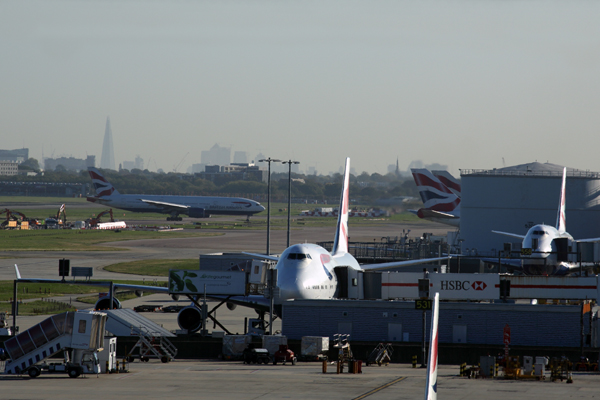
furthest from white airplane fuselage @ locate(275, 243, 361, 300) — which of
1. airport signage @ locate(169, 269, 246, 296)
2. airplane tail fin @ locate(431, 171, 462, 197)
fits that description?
airplane tail fin @ locate(431, 171, 462, 197)

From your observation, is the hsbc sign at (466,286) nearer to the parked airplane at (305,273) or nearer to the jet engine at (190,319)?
the parked airplane at (305,273)

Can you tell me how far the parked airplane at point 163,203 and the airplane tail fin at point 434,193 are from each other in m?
88.6

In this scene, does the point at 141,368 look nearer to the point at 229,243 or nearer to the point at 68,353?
the point at 68,353

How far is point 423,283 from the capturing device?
38.8 metres

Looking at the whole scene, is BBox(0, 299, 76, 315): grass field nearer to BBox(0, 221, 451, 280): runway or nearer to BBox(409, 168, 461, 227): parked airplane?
BBox(0, 221, 451, 280): runway

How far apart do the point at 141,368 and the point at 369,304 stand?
13563mm

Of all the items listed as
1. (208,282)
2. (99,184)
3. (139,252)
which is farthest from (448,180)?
(99,184)

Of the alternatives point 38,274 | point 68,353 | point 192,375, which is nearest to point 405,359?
point 192,375

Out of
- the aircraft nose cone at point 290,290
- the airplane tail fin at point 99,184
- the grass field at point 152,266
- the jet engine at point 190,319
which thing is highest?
the airplane tail fin at point 99,184

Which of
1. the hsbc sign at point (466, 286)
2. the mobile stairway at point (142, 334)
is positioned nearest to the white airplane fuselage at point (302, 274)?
the hsbc sign at point (466, 286)

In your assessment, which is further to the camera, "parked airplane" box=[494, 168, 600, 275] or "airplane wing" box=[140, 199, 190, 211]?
"airplane wing" box=[140, 199, 190, 211]

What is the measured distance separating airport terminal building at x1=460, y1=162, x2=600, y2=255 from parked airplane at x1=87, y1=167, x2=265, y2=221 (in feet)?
357

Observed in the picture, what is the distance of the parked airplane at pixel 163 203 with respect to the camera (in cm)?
18712

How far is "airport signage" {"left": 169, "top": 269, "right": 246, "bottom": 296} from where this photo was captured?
143ft
